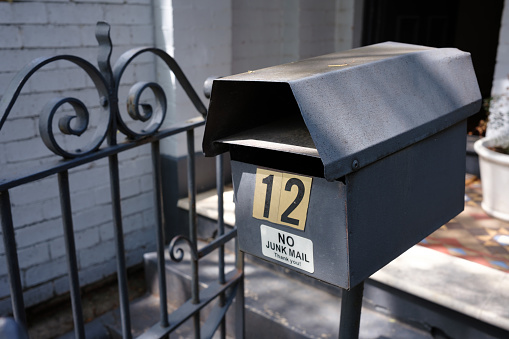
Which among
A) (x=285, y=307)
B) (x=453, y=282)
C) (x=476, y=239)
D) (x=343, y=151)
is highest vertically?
(x=343, y=151)

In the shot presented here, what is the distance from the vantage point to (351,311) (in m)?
1.17

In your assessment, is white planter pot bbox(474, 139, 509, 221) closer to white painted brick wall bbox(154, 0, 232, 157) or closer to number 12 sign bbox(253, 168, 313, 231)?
white painted brick wall bbox(154, 0, 232, 157)

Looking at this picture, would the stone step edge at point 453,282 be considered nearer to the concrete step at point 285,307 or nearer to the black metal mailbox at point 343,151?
the concrete step at point 285,307

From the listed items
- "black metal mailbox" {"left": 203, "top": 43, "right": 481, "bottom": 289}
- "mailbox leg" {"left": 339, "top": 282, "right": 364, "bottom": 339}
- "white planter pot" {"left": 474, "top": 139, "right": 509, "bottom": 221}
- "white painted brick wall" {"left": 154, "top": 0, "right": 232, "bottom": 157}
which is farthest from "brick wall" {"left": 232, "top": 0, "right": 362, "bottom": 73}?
"mailbox leg" {"left": 339, "top": 282, "right": 364, "bottom": 339}

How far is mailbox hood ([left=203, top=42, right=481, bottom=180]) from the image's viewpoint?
82cm

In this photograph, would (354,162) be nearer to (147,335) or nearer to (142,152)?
(147,335)

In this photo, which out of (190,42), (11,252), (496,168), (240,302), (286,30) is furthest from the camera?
(286,30)

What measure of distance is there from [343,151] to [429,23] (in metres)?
4.42

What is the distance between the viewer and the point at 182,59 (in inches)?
119

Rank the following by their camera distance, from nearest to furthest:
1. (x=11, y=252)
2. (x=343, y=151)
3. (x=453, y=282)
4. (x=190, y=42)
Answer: (x=343, y=151) < (x=11, y=252) < (x=453, y=282) < (x=190, y=42)

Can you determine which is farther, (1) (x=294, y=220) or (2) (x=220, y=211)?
(2) (x=220, y=211)

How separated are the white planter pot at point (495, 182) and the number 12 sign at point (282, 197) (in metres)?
2.36

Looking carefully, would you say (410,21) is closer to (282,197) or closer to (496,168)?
(496,168)

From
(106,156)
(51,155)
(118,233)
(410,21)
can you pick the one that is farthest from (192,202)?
(410,21)
